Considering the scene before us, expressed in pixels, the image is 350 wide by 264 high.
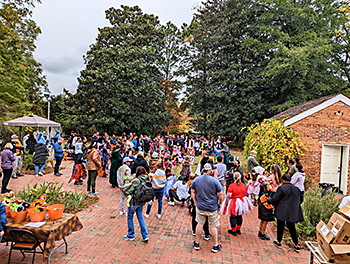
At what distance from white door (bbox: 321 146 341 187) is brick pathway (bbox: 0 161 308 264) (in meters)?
5.84

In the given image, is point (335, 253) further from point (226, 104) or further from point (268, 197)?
point (226, 104)

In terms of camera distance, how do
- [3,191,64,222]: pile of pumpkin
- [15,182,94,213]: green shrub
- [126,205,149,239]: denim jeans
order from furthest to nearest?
[15,182,94,213]: green shrub
[126,205,149,239]: denim jeans
[3,191,64,222]: pile of pumpkin

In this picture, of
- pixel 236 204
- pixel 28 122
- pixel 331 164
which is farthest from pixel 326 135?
pixel 28 122

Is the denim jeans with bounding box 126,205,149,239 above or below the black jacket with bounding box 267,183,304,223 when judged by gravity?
below

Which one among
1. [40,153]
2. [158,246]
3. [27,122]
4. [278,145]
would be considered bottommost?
[158,246]

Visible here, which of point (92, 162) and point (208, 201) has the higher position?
point (92, 162)

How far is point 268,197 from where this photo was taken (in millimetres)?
5551

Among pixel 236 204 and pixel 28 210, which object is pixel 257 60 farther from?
pixel 28 210

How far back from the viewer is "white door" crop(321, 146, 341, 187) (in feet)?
33.3

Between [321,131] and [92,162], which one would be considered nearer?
[92,162]

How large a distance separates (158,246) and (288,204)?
10.7 feet

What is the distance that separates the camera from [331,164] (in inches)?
404

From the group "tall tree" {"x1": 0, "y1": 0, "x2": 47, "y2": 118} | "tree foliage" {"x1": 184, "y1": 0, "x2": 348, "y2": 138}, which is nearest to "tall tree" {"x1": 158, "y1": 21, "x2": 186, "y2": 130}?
"tree foliage" {"x1": 184, "y1": 0, "x2": 348, "y2": 138}

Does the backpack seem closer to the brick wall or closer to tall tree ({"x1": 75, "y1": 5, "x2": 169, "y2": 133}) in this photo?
the brick wall
